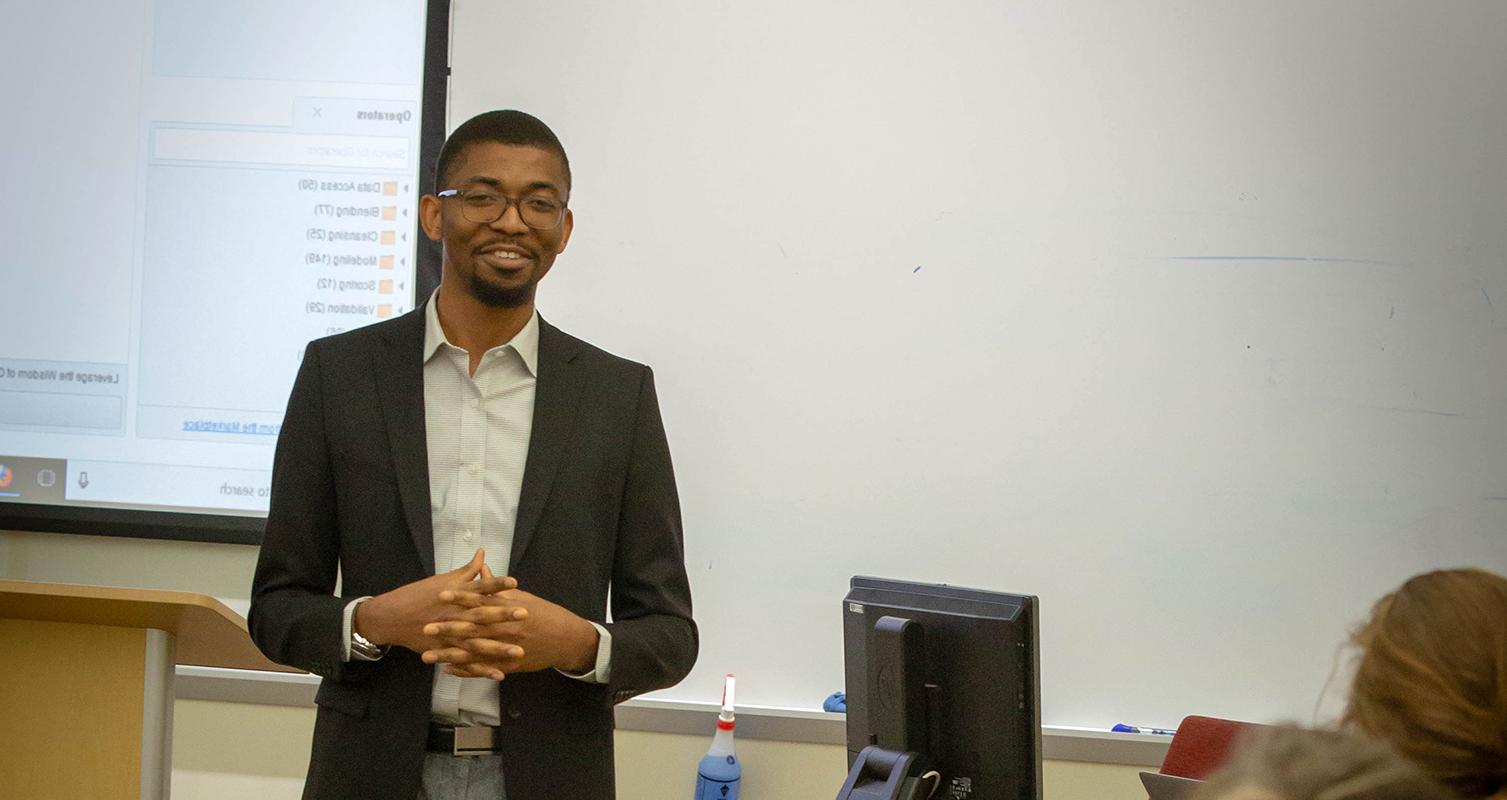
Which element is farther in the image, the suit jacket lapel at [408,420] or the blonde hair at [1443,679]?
the suit jacket lapel at [408,420]

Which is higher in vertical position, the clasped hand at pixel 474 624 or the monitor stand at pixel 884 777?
the clasped hand at pixel 474 624

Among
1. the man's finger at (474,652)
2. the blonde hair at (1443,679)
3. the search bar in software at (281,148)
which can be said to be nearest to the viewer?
the blonde hair at (1443,679)

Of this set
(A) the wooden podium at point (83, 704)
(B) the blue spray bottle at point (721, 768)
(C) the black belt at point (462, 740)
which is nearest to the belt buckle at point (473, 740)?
(C) the black belt at point (462, 740)

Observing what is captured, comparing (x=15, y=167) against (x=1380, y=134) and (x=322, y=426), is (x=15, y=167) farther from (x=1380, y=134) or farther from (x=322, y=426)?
(x=1380, y=134)

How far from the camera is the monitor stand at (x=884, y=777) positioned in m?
1.77

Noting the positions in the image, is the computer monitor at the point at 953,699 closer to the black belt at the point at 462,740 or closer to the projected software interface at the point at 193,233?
the black belt at the point at 462,740

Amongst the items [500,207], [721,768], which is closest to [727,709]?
[721,768]

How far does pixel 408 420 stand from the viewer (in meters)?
1.82

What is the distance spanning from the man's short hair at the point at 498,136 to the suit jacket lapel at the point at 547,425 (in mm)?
234

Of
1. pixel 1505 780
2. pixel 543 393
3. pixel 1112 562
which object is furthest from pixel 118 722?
pixel 1112 562

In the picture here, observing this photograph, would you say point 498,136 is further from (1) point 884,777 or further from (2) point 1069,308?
(2) point 1069,308

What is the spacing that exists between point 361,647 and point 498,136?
725mm

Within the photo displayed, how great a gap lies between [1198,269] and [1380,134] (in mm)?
442

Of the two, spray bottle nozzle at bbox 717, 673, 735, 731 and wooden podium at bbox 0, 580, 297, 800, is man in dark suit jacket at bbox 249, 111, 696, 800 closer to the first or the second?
wooden podium at bbox 0, 580, 297, 800
